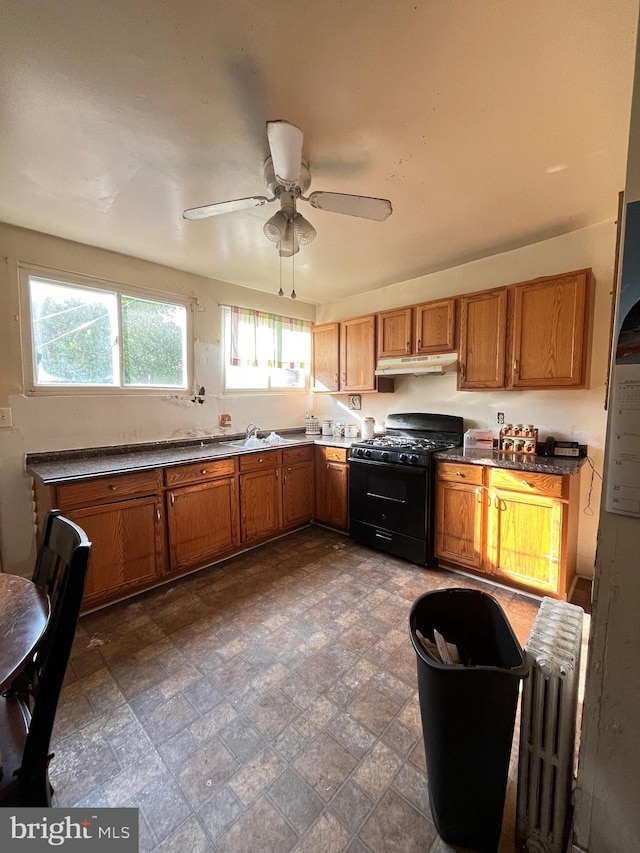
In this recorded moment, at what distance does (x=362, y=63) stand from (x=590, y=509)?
298 cm

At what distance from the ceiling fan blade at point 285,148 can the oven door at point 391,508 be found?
2.14 metres

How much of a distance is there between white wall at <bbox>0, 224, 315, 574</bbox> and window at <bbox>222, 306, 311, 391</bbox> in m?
0.13

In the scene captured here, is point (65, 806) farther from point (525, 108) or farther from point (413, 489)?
point (525, 108)

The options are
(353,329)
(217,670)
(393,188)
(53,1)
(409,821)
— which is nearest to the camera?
(53,1)

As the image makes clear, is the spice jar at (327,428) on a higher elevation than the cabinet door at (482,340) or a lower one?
lower

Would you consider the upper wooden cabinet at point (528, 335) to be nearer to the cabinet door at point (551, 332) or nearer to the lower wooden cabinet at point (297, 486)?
the cabinet door at point (551, 332)

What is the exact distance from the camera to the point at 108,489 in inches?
90.0

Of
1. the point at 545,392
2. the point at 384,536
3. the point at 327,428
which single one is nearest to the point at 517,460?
the point at 545,392

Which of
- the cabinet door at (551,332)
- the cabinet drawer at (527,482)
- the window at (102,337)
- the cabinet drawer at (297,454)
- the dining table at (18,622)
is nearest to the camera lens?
the dining table at (18,622)

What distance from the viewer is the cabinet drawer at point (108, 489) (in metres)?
2.13

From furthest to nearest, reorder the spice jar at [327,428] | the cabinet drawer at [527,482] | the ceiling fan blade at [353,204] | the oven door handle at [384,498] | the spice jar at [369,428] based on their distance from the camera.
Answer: the spice jar at [327,428]
the spice jar at [369,428]
the oven door handle at [384,498]
the cabinet drawer at [527,482]
the ceiling fan blade at [353,204]

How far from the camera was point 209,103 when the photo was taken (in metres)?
1.38

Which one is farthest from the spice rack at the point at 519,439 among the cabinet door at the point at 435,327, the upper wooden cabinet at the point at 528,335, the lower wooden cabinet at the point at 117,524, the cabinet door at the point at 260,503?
the lower wooden cabinet at the point at 117,524

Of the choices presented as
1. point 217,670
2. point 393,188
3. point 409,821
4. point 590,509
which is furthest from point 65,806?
point 590,509
